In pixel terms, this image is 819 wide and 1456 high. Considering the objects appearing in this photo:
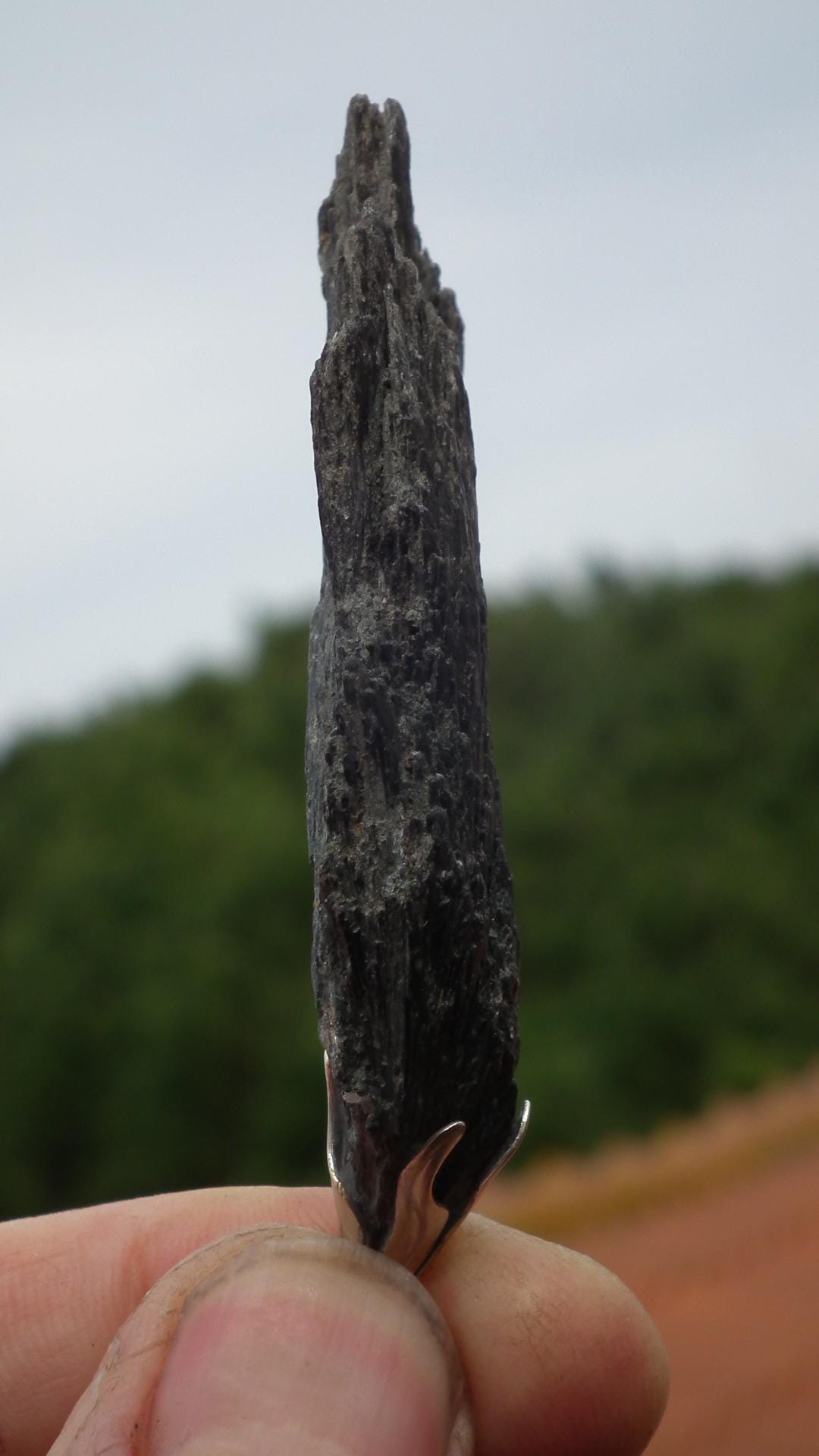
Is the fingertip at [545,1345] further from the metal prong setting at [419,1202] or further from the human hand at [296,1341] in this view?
the metal prong setting at [419,1202]

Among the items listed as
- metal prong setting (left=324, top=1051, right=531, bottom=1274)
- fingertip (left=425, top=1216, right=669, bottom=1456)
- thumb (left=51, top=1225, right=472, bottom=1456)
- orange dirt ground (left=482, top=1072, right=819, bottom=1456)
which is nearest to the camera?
thumb (left=51, top=1225, right=472, bottom=1456)

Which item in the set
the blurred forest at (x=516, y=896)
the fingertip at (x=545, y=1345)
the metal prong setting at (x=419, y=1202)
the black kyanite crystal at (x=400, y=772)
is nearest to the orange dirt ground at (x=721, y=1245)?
the blurred forest at (x=516, y=896)

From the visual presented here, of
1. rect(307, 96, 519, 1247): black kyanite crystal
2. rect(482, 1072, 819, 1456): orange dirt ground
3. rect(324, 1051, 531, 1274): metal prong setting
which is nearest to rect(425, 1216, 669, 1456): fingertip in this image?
rect(324, 1051, 531, 1274): metal prong setting

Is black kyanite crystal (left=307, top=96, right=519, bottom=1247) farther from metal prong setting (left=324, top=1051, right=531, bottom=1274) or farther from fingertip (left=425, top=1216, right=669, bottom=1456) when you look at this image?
fingertip (left=425, top=1216, right=669, bottom=1456)

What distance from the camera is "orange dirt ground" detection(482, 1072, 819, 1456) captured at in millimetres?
2617

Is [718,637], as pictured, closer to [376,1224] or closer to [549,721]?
[549,721]

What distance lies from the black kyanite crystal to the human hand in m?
0.13

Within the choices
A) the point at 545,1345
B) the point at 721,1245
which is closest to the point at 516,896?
the point at 721,1245

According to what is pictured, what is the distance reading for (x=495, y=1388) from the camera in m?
1.56

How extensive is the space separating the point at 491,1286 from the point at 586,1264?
0.15 m

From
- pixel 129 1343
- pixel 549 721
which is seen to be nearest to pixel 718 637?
pixel 549 721

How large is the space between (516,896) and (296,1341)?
374cm

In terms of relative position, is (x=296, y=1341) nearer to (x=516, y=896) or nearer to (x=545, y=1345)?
(x=545, y=1345)

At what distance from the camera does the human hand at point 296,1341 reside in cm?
125
